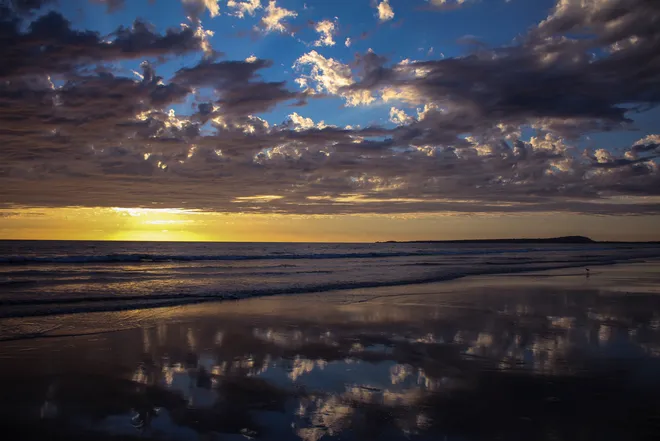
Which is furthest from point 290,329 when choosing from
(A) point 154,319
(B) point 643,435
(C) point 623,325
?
(C) point 623,325

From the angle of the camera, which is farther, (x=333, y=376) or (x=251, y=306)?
(x=251, y=306)

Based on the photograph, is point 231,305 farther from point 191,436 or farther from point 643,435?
point 643,435

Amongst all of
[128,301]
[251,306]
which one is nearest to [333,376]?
[251,306]

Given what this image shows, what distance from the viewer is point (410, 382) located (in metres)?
6.99

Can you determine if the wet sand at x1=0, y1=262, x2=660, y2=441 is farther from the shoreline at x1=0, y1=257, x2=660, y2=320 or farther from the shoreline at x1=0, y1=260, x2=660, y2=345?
the shoreline at x1=0, y1=257, x2=660, y2=320

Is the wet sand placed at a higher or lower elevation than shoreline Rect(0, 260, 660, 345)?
higher

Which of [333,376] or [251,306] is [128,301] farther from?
[333,376]

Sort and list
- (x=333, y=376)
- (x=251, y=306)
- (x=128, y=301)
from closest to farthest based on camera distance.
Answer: (x=333, y=376)
(x=251, y=306)
(x=128, y=301)

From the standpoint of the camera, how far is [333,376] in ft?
24.0

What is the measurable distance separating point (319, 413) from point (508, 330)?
7.05 meters

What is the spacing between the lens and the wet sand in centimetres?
532

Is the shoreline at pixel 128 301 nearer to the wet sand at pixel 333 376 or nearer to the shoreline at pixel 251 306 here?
the shoreline at pixel 251 306

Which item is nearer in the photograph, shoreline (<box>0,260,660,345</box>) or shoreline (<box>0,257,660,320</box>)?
shoreline (<box>0,260,660,345</box>)

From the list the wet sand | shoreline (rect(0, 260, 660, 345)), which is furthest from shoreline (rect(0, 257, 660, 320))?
the wet sand
